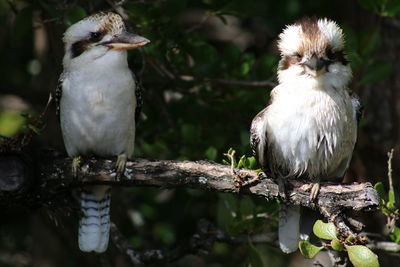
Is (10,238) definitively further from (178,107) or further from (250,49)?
(250,49)

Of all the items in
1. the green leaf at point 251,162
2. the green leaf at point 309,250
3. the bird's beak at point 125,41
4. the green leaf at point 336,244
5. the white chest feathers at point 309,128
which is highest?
the bird's beak at point 125,41

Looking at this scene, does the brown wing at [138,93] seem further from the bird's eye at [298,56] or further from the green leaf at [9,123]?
the green leaf at [9,123]

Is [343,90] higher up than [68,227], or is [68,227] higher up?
[343,90]

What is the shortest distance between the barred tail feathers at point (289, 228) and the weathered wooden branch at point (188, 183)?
425mm

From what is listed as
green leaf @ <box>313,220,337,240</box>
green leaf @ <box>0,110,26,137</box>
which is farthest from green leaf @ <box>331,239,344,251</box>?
green leaf @ <box>0,110,26,137</box>

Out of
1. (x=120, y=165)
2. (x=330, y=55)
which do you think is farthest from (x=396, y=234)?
(x=120, y=165)

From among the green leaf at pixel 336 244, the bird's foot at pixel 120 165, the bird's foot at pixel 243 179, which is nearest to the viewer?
the green leaf at pixel 336 244

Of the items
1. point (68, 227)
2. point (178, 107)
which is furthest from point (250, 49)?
point (68, 227)

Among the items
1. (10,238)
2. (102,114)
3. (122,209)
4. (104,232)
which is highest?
(102,114)

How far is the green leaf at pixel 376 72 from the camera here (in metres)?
4.98

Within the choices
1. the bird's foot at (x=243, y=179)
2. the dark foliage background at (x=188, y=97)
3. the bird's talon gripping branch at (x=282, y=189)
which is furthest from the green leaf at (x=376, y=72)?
the bird's foot at (x=243, y=179)

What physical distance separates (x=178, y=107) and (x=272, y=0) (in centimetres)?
171

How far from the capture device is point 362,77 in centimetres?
505

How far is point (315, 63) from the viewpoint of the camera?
4.17 m
